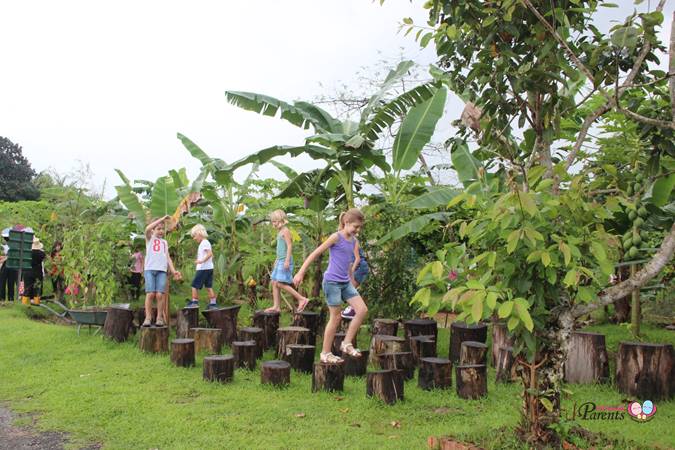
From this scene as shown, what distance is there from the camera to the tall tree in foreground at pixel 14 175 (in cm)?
3603

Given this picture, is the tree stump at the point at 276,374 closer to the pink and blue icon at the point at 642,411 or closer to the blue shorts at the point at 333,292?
the blue shorts at the point at 333,292

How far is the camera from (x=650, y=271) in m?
3.99

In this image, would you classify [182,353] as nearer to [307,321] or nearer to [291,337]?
[291,337]

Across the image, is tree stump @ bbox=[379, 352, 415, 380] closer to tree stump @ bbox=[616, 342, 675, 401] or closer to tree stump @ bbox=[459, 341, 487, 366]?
tree stump @ bbox=[459, 341, 487, 366]

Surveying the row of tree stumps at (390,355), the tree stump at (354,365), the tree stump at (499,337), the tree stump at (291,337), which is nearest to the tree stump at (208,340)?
the row of tree stumps at (390,355)

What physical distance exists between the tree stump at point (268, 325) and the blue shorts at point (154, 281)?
5.03ft

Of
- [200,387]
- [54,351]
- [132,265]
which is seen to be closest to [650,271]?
[200,387]

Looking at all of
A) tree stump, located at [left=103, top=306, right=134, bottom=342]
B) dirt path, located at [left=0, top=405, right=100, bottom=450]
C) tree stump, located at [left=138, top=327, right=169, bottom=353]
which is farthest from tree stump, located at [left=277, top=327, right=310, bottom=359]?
dirt path, located at [left=0, top=405, right=100, bottom=450]

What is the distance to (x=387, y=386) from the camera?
6031mm

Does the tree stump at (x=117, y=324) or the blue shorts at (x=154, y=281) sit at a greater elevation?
the blue shorts at (x=154, y=281)

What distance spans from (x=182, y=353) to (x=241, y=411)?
2.07 metres

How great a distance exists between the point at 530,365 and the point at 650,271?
1.03m

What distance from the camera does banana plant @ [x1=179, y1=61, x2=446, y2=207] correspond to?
8.84 meters

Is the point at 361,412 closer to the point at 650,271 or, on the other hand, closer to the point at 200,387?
the point at 200,387
